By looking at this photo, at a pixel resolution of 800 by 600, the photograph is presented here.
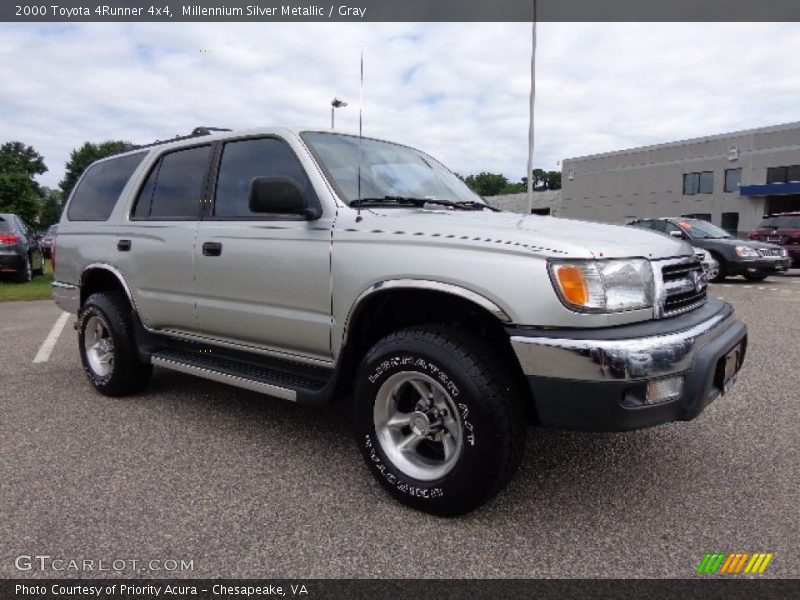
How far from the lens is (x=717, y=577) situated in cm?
222

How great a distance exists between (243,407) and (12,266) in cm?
1116

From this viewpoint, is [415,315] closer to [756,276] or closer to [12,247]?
[12,247]

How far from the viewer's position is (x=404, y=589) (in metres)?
2.15

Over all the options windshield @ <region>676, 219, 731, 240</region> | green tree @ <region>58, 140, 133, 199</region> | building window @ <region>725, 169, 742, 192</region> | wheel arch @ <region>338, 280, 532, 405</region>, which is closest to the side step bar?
wheel arch @ <region>338, 280, 532, 405</region>

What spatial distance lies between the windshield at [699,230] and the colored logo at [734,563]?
40.7 ft

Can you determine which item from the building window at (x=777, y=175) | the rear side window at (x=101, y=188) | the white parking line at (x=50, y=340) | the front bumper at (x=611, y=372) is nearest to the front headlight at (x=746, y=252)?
the front bumper at (x=611, y=372)

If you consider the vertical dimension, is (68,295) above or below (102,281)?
below

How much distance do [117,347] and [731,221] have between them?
42.8 meters

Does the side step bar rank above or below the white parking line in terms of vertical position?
above

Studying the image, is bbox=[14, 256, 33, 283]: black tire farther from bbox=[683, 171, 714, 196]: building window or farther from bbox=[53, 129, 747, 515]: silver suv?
bbox=[683, 171, 714, 196]: building window

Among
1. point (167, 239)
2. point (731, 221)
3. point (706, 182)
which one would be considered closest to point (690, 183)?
point (706, 182)

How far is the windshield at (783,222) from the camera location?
16188 millimetres

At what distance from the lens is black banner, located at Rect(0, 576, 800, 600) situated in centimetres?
211

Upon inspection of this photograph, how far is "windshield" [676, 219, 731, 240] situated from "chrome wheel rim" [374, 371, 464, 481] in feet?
40.7
